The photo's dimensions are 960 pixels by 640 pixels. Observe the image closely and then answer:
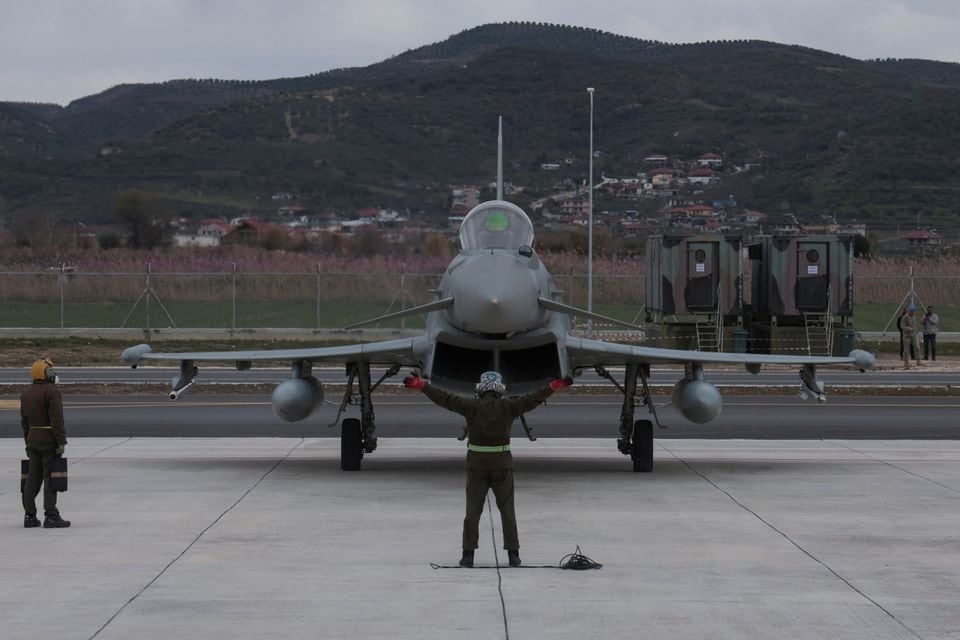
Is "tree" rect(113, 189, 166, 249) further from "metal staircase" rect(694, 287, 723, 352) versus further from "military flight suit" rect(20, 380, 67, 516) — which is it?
"military flight suit" rect(20, 380, 67, 516)

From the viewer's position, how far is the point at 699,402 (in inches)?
659

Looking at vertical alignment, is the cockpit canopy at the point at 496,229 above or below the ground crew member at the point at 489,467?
above

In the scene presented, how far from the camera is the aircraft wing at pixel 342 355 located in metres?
16.2

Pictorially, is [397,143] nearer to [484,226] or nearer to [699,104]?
[699,104]

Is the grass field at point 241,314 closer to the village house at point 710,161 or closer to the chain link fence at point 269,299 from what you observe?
the chain link fence at point 269,299

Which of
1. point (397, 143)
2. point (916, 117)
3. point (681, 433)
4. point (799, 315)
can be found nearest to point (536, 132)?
point (397, 143)

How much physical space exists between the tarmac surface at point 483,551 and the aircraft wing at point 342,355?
1.37 meters

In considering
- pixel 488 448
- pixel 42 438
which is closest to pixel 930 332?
pixel 488 448

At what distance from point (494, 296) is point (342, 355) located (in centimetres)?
280

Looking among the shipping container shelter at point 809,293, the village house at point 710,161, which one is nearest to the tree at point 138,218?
the shipping container shelter at point 809,293

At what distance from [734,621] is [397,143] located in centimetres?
9558

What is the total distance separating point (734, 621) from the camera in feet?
28.8

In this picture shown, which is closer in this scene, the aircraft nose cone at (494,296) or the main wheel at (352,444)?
the aircraft nose cone at (494,296)

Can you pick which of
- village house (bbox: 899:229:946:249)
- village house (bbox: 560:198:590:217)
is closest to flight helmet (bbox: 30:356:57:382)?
village house (bbox: 899:229:946:249)
